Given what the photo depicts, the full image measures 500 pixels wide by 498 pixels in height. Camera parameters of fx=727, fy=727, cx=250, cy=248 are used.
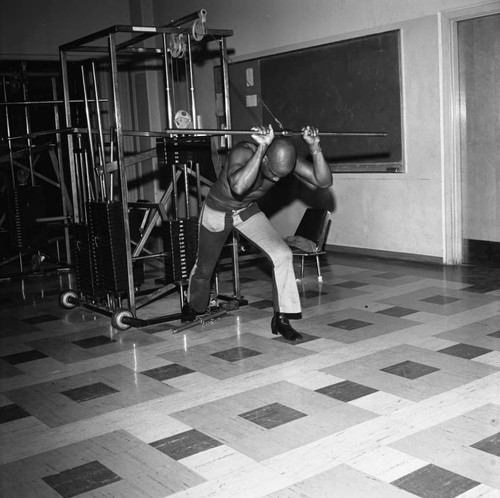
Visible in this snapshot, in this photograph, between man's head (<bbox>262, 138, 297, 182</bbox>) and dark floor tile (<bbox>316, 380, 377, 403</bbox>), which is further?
man's head (<bbox>262, 138, 297, 182</bbox>)

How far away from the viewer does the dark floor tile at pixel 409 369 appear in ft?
13.0

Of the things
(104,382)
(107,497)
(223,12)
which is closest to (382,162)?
(223,12)

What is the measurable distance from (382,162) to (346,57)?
1.21 meters

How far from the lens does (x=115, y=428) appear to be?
Answer: 11.2 feet

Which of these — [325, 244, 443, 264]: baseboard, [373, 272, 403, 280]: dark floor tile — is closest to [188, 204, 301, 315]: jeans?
[373, 272, 403, 280]: dark floor tile

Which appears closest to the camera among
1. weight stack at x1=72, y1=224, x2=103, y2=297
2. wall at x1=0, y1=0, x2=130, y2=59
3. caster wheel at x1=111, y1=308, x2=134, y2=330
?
caster wheel at x1=111, y1=308, x2=134, y2=330

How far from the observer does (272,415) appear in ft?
11.4

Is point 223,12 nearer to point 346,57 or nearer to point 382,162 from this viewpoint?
point 346,57

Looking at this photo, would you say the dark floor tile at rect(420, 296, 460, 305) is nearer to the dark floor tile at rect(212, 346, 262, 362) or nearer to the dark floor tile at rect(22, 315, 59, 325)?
the dark floor tile at rect(212, 346, 262, 362)

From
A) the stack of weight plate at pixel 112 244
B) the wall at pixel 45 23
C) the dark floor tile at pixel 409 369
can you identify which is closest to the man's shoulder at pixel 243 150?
the stack of weight plate at pixel 112 244

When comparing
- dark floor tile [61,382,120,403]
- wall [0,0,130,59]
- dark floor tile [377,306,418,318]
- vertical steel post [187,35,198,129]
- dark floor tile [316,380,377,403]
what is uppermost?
wall [0,0,130,59]

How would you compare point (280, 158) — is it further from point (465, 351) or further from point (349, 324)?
point (465, 351)

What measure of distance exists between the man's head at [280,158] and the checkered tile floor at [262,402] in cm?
112

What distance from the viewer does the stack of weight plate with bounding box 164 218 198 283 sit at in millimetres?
5289
